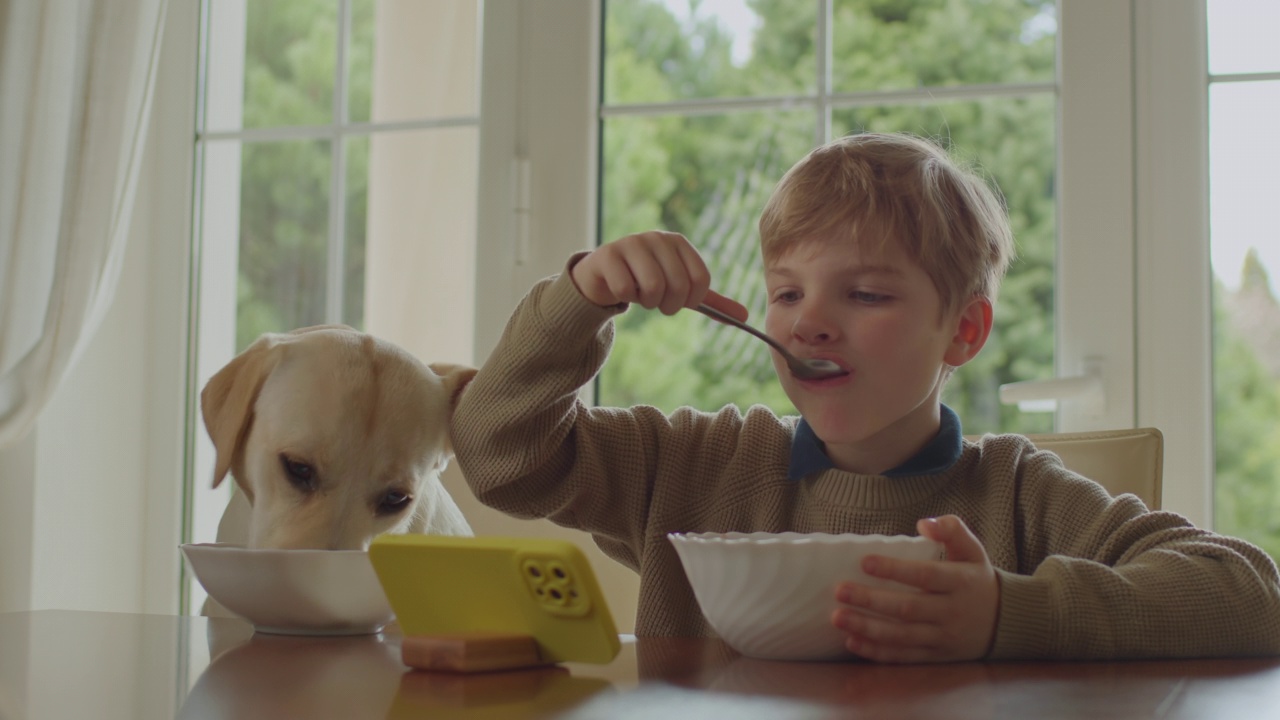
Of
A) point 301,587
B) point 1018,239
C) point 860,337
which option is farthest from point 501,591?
point 1018,239

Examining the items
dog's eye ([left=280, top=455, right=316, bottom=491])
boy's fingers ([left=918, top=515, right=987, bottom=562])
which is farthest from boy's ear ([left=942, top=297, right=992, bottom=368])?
dog's eye ([left=280, top=455, right=316, bottom=491])

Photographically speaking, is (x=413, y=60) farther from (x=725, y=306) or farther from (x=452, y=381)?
(x=725, y=306)

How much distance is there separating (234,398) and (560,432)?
1.03 feet

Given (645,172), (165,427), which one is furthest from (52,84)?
(645,172)

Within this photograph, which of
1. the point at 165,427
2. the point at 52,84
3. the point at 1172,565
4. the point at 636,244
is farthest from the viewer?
the point at 165,427

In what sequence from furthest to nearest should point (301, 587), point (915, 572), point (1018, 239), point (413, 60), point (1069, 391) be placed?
point (413, 60), point (1018, 239), point (1069, 391), point (301, 587), point (915, 572)

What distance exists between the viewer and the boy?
1.01 metres

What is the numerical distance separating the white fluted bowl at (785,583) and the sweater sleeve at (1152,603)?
91mm

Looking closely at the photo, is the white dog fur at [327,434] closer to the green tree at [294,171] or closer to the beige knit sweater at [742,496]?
the beige knit sweater at [742,496]

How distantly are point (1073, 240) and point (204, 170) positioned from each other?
1.60 meters

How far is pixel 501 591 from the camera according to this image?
2.14 ft

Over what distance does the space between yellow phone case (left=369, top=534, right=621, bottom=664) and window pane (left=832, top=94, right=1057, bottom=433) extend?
1.35m

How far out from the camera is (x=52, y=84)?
2039 mm

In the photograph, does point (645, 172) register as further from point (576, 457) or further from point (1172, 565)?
point (1172, 565)
